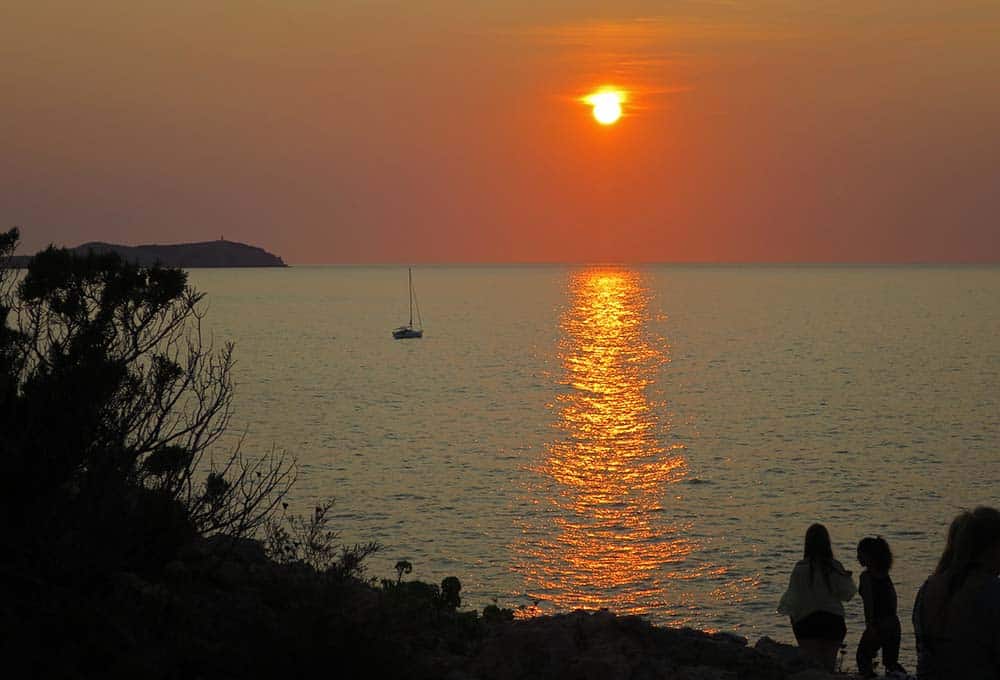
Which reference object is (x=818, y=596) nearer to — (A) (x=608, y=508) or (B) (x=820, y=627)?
(B) (x=820, y=627)

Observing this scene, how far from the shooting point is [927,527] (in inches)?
1410

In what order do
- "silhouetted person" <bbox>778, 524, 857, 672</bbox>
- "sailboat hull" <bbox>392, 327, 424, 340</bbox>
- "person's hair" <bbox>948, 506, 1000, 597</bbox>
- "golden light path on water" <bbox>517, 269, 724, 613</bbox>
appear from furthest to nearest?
"sailboat hull" <bbox>392, 327, 424, 340</bbox> < "golden light path on water" <bbox>517, 269, 724, 613</bbox> < "silhouetted person" <bbox>778, 524, 857, 672</bbox> < "person's hair" <bbox>948, 506, 1000, 597</bbox>

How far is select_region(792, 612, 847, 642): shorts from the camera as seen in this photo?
11.8 metres

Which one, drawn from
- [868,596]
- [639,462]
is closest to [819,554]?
[868,596]

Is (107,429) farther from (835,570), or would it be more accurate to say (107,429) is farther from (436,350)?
(436,350)

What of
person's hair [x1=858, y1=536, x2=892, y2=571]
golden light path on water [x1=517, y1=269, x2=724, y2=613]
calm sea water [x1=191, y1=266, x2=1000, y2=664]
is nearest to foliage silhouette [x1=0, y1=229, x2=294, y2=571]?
person's hair [x1=858, y1=536, x2=892, y2=571]

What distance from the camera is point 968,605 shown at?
6.91 meters

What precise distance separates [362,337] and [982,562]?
467ft

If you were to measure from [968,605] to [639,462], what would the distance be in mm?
45401

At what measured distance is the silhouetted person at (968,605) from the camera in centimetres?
682

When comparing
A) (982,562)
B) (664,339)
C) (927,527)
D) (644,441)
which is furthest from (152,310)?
(664,339)

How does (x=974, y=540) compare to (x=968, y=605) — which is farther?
(x=968, y=605)

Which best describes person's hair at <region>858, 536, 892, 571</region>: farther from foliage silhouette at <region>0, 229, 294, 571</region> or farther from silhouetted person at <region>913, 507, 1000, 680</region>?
foliage silhouette at <region>0, 229, 294, 571</region>

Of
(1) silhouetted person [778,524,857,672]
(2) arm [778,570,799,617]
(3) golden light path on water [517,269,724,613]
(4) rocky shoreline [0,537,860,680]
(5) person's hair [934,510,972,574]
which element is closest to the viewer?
(5) person's hair [934,510,972,574]
